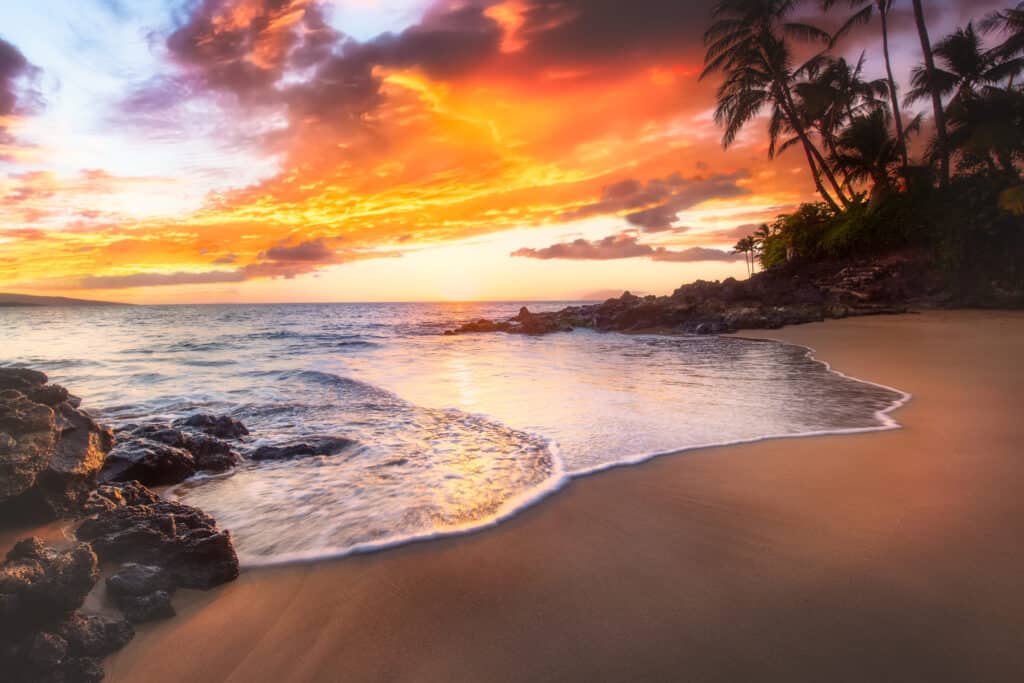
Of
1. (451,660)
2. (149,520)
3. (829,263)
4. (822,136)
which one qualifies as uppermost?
(822,136)

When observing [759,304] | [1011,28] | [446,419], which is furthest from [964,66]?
[446,419]

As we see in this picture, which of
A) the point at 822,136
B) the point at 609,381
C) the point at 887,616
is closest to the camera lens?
the point at 887,616

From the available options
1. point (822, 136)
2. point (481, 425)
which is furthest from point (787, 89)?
point (481, 425)

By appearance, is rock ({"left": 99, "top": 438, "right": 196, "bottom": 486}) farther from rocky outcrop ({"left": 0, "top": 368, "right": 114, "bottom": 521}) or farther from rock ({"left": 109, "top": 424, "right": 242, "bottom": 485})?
rocky outcrop ({"left": 0, "top": 368, "right": 114, "bottom": 521})

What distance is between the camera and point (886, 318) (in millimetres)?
17922

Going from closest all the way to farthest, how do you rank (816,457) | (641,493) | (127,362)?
(641,493) → (816,457) → (127,362)

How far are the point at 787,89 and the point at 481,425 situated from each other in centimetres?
2849

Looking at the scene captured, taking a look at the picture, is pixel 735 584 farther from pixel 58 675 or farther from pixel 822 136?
pixel 822 136

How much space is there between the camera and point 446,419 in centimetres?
595

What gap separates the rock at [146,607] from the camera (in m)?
2.07

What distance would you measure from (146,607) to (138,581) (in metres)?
0.15

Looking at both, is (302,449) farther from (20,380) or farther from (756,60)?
(756,60)

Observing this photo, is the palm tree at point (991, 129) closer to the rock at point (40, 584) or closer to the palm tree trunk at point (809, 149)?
the palm tree trunk at point (809, 149)

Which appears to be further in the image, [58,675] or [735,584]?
[735,584]
